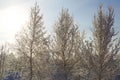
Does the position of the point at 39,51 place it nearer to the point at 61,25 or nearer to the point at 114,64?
the point at 61,25

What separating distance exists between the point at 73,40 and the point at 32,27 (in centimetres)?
373

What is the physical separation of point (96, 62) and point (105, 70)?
0.84 metres

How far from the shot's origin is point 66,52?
20.3 m

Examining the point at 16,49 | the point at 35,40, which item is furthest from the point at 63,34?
the point at 16,49

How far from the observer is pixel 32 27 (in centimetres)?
2200

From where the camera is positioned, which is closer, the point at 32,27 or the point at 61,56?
the point at 61,56

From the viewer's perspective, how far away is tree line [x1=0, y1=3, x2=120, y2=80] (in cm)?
1812

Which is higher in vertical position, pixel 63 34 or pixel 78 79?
pixel 63 34

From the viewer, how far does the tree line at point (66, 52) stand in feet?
59.5

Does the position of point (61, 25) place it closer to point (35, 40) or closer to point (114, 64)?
point (35, 40)

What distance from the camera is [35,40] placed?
21.6m

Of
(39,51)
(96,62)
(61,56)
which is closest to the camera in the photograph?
(96,62)

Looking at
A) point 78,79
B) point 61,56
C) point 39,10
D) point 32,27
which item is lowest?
point 78,79

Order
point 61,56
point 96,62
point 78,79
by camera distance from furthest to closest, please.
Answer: point 78,79, point 61,56, point 96,62
